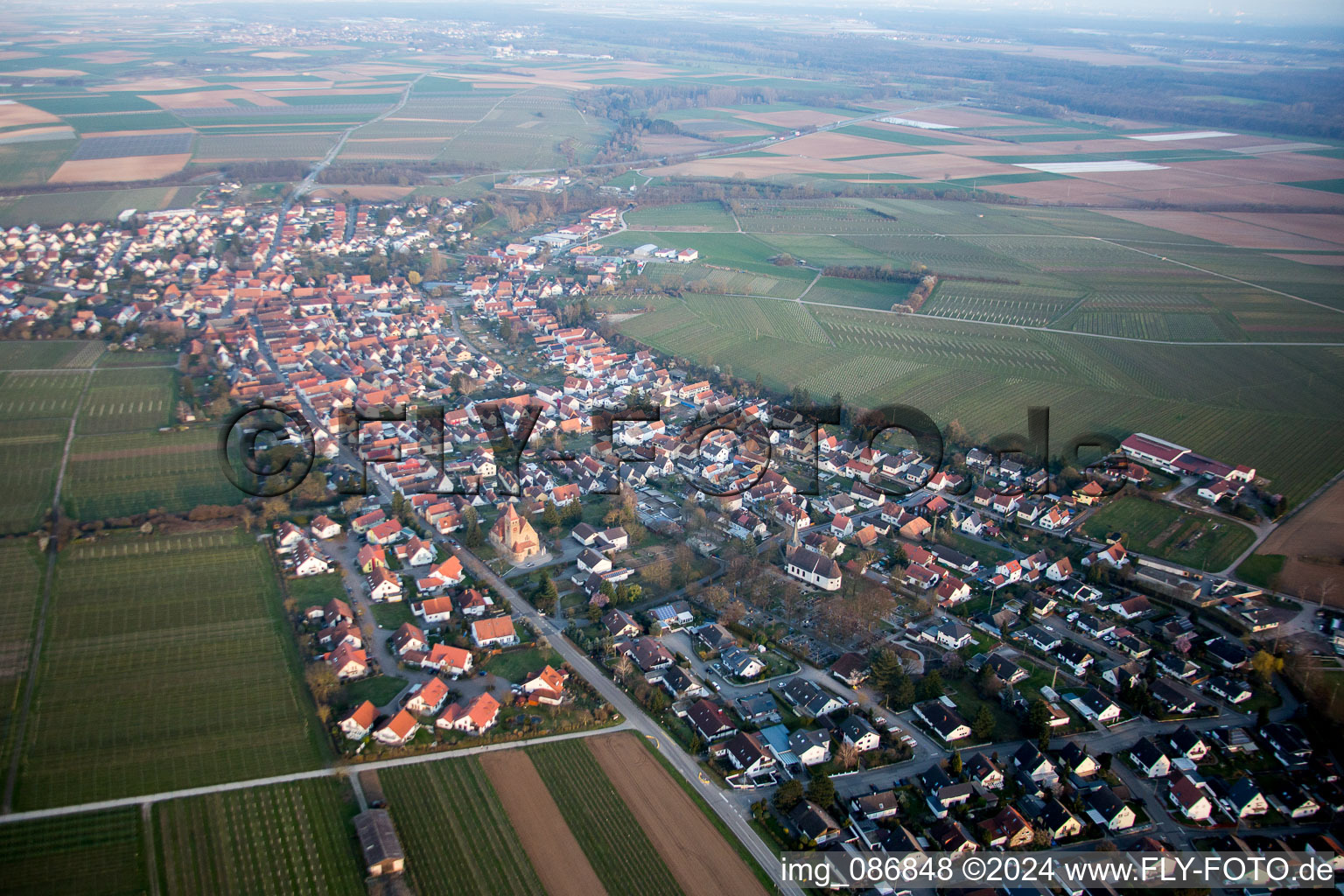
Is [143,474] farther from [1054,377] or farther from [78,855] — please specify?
[1054,377]

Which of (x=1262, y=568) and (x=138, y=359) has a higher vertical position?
(x=1262, y=568)

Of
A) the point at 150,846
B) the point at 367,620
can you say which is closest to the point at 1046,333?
the point at 367,620

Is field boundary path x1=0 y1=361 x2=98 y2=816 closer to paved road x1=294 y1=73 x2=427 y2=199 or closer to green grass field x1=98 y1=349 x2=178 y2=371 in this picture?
green grass field x1=98 y1=349 x2=178 y2=371

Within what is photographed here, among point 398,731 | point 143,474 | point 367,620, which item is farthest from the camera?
point 143,474

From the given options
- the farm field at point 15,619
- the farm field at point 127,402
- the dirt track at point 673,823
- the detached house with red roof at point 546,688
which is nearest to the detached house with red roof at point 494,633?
the detached house with red roof at point 546,688

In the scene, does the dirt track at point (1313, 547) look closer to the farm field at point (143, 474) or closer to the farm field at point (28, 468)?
the farm field at point (143, 474)

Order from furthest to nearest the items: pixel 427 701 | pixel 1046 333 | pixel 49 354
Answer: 1. pixel 1046 333
2. pixel 49 354
3. pixel 427 701
